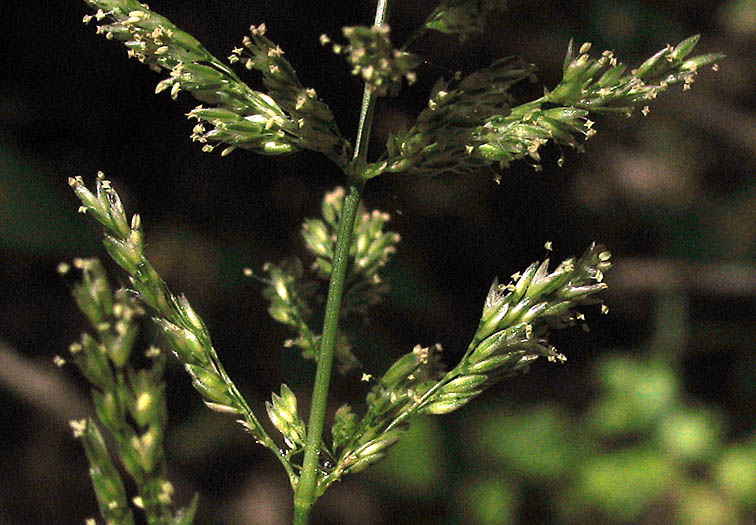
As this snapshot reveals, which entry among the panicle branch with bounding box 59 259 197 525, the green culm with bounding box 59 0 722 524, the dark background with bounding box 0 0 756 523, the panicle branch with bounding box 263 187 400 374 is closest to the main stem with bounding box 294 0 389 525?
the green culm with bounding box 59 0 722 524

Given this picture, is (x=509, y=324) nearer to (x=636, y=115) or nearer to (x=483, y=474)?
(x=483, y=474)

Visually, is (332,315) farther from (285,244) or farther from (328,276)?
(285,244)

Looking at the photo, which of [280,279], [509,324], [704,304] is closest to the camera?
[509,324]

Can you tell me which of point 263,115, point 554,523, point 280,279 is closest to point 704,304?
point 554,523

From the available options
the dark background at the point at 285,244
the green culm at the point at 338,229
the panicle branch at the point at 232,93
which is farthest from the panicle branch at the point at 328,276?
the dark background at the point at 285,244

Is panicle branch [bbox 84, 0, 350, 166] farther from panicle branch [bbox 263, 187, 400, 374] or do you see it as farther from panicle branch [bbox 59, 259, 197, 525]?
panicle branch [bbox 263, 187, 400, 374]
